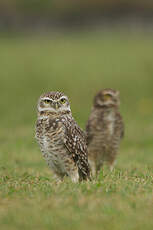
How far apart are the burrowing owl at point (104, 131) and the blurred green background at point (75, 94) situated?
63 centimetres

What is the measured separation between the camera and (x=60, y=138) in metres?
8.20

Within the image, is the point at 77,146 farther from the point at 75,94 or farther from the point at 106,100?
the point at 75,94

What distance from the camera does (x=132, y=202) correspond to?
629cm

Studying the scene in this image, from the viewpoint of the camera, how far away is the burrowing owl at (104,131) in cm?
1152

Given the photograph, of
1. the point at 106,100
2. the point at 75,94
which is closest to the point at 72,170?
the point at 106,100

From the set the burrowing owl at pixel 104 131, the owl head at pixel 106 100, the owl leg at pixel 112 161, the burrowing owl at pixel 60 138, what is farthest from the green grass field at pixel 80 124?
the owl head at pixel 106 100

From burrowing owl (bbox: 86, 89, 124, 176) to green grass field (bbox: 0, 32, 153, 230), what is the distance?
0.55 m

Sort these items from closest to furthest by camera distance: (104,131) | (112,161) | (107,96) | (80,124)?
(104,131)
(112,161)
(107,96)
(80,124)

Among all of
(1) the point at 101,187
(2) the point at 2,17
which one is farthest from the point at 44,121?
(2) the point at 2,17

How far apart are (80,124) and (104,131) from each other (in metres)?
8.90

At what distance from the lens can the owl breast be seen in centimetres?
819

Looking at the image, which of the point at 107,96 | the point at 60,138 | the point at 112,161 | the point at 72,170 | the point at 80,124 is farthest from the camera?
the point at 80,124

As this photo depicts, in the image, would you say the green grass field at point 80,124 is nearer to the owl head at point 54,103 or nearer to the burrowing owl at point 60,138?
the burrowing owl at point 60,138

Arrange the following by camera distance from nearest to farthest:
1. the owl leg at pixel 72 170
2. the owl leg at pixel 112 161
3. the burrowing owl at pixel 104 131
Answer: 1. the owl leg at pixel 72 170
2. the burrowing owl at pixel 104 131
3. the owl leg at pixel 112 161
